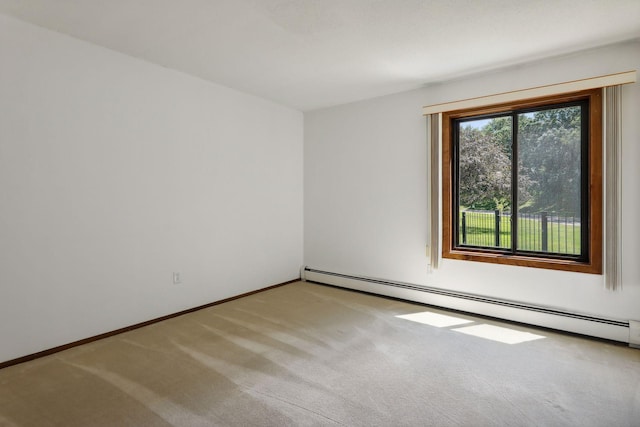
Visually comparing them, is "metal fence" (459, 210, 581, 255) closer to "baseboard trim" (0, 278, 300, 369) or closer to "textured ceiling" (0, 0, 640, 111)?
"textured ceiling" (0, 0, 640, 111)

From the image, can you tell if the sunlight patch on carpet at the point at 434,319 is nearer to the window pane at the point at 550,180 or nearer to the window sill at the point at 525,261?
the window sill at the point at 525,261

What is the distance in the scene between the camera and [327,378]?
7.72ft

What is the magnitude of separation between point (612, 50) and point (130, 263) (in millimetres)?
4847

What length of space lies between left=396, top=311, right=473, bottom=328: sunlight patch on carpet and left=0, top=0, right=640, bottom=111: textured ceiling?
2.65 meters

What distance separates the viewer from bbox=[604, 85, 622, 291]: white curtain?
2.93m

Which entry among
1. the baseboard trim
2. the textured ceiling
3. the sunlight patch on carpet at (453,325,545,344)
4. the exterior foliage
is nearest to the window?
the exterior foliage

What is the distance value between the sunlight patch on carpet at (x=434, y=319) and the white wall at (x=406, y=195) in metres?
0.42

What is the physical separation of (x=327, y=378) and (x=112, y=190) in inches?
99.0

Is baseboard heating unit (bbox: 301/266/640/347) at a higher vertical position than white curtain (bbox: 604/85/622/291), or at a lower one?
lower

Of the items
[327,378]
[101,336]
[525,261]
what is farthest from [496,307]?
[101,336]

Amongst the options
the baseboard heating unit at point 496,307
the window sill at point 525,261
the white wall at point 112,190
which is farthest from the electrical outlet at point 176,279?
the window sill at point 525,261

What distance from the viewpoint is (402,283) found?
423 centimetres

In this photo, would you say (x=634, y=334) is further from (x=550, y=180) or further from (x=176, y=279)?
(x=176, y=279)

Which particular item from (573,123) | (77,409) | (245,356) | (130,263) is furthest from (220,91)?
(573,123)
